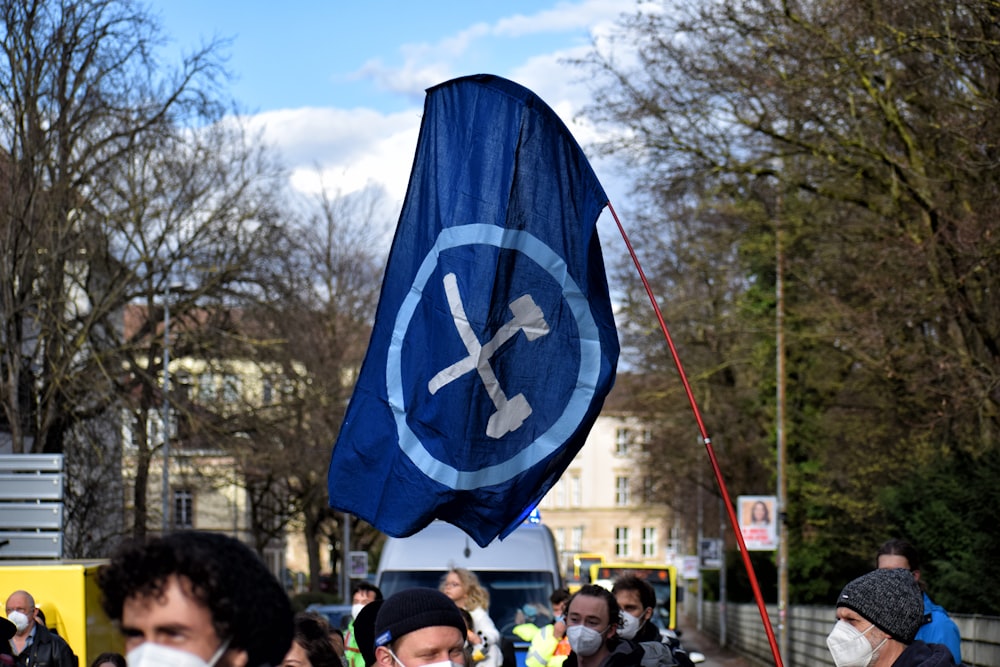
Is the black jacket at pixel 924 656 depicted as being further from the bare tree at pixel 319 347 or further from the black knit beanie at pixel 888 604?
the bare tree at pixel 319 347

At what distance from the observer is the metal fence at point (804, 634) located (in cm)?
1350

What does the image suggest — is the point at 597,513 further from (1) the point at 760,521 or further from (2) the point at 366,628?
(2) the point at 366,628

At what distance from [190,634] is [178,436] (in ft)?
96.7

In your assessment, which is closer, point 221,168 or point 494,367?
point 494,367

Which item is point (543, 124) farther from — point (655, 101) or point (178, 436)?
point (178, 436)

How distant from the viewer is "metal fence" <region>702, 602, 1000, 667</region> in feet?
44.3

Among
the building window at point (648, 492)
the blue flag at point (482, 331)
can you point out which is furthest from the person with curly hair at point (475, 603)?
the building window at point (648, 492)

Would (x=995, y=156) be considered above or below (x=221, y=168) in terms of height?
below

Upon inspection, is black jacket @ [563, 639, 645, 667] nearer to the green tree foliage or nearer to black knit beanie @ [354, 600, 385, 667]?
black knit beanie @ [354, 600, 385, 667]

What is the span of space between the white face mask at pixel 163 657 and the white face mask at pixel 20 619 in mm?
8113

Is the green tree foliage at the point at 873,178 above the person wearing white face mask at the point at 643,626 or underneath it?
above

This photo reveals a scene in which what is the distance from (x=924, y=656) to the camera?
188 inches

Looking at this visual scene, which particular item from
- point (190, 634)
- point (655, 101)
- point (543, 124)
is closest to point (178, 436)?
point (655, 101)

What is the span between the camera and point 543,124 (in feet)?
20.9
